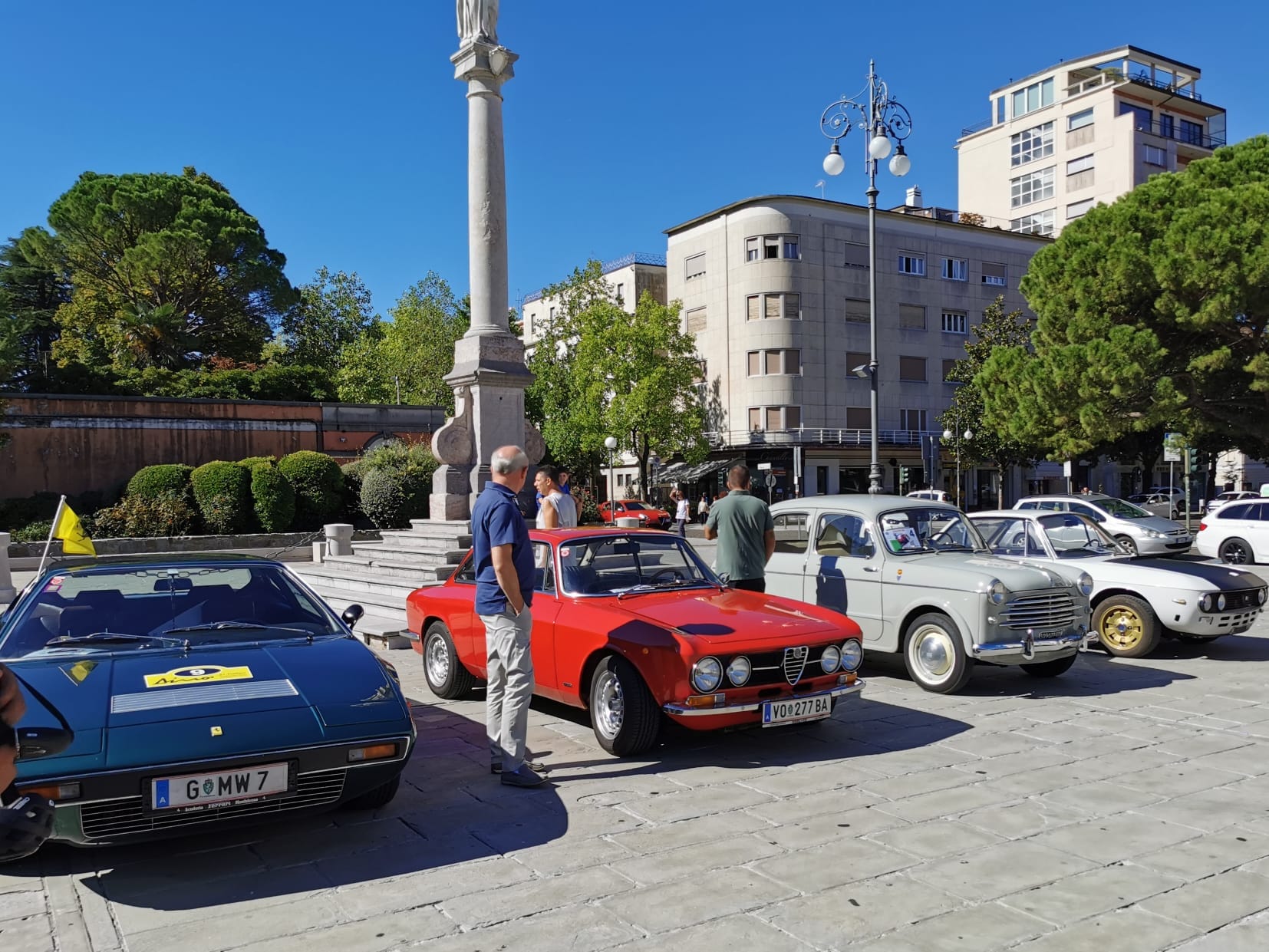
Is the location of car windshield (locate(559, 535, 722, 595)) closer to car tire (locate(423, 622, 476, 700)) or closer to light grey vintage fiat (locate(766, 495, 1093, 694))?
car tire (locate(423, 622, 476, 700))

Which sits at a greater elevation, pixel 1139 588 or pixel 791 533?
pixel 791 533

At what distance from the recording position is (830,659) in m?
6.15

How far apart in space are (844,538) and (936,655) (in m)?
1.38

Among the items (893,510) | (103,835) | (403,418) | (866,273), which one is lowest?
(103,835)

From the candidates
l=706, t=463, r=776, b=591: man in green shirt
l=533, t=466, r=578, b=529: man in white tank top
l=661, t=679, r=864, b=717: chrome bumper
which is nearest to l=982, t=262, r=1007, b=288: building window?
l=533, t=466, r=578, b=529: man in white tank top

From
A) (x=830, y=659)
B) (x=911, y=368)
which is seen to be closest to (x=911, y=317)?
(x=911, y=368)

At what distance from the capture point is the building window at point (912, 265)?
168 ft

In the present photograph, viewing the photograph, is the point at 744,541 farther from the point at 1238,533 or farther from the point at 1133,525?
the point at 1238,533

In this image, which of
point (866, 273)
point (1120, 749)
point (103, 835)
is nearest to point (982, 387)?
point (866, 273)

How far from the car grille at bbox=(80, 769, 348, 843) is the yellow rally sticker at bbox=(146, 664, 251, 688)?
0.65 metres

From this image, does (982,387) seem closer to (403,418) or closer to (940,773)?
(403,418)

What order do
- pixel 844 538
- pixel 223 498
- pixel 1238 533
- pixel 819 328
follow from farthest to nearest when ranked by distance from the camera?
pixel 819 328
pixel 223 498
pixel 1238 533
pixel 844 538

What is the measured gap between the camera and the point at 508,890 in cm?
398

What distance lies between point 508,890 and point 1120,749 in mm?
4255
